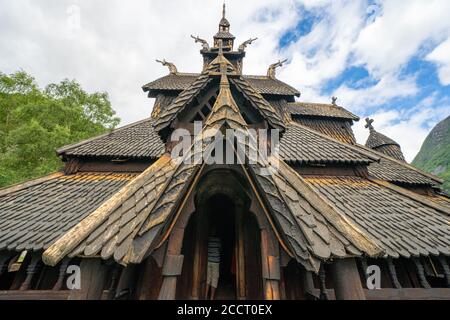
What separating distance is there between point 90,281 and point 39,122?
63.0 ft

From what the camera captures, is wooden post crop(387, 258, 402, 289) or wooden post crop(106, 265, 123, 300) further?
wooden post crop(387, 258, 402, 289)

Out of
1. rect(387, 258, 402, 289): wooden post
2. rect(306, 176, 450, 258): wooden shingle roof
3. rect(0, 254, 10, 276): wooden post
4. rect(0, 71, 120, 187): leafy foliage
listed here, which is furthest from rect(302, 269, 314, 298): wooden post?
rect(0, 71, 120, 187): leafy foliage

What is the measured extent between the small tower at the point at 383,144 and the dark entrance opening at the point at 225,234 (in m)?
12.3

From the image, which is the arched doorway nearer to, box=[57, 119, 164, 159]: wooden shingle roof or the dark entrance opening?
the dark entrance opening

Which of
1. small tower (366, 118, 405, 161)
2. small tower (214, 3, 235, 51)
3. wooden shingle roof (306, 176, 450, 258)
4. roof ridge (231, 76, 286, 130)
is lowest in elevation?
wooden shingle roof (306, 176, 450, 258)

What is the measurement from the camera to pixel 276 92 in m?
12.4

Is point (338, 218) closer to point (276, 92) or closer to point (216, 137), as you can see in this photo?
point (216, 137)

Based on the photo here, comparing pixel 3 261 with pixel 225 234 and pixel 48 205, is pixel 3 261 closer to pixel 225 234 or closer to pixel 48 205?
pixel 48 205

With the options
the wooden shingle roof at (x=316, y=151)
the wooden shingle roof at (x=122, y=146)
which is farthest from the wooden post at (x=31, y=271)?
the wooden shingle roof at (x=316, y=151)

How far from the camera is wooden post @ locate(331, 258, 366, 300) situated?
2.12 metres

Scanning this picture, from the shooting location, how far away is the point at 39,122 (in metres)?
15.2

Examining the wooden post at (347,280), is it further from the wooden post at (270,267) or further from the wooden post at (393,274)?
the wooden post at (393,274)

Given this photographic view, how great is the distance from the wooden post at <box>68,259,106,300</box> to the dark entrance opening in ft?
6.53

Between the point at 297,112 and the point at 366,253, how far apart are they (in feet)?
40.8
